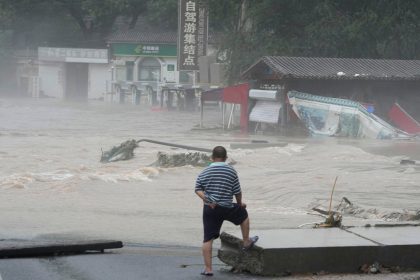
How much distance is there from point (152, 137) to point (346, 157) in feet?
37.9

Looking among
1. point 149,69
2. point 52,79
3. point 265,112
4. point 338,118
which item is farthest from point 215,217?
point 52,79

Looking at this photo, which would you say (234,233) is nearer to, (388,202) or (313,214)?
(313,214)

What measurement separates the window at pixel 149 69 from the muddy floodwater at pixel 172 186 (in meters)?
30.4

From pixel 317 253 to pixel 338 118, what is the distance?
23.5 meters

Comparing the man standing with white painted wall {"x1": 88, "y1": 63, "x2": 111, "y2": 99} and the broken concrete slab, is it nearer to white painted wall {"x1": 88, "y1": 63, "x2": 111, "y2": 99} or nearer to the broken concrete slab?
the broken concrete slab

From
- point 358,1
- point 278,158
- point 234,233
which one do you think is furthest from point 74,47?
point 234,233

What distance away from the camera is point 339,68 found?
32938 millimetres

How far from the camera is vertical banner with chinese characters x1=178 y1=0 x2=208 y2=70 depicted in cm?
4556

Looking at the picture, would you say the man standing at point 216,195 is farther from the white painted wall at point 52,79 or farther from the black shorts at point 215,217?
the white painted wall at point 52,79

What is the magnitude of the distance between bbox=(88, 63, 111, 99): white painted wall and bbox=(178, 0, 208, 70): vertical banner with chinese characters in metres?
21.9

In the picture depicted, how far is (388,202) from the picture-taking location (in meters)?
14.7

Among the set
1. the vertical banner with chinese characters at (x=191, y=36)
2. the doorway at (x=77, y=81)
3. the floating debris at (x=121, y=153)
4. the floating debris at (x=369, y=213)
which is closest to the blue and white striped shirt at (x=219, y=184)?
the floating debris at (x=369, y=213)

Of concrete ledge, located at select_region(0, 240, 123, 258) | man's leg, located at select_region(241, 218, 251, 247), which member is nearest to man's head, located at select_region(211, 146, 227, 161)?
man's leg, located at select_region(241, 218, 251, 247)

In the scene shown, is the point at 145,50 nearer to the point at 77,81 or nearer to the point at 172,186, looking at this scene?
the point at 77,81
